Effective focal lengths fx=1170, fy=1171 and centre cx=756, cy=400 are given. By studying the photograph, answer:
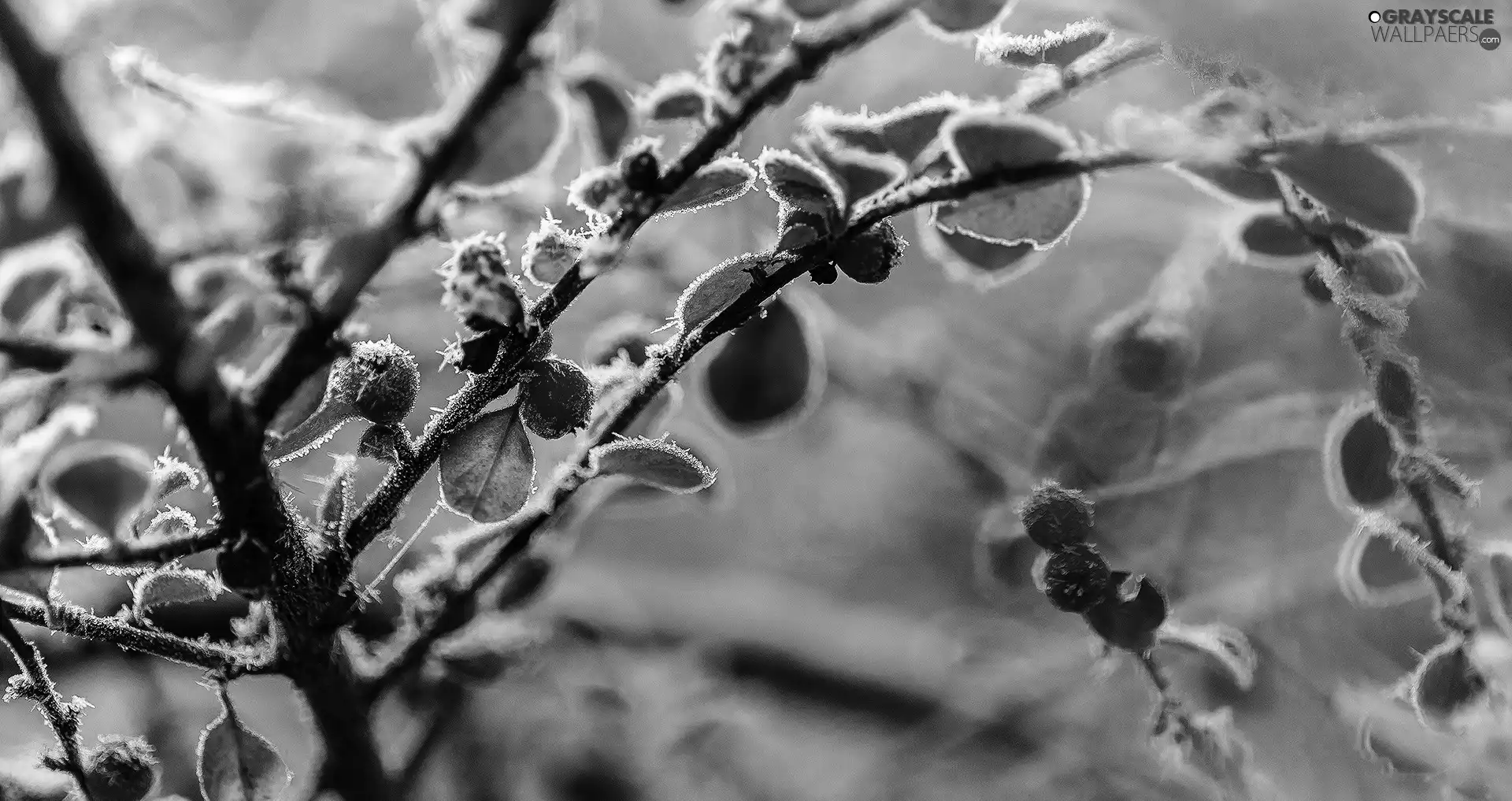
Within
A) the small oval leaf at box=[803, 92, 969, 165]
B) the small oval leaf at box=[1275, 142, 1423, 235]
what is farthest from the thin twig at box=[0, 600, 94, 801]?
the small oval leaf at box=[1275, 142, 1423, 235]

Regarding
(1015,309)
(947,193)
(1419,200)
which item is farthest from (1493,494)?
(1015,309)

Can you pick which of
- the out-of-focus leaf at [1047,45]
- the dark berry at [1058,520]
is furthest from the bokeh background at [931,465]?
the dark berry at [1058,520]

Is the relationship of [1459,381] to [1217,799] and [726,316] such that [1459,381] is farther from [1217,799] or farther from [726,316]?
[726,316]

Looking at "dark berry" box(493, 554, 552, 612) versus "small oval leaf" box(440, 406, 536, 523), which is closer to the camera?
"small oval leaf" box(440, 406, 536, 523)

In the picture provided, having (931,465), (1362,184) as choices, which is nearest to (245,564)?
(1362,184)

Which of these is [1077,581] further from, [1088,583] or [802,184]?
[802,184]

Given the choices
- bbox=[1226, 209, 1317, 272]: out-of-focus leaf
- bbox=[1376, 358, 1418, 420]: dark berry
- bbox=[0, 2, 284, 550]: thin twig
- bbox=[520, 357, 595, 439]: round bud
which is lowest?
bbox=[0, 2, 284, 550]: thin twig

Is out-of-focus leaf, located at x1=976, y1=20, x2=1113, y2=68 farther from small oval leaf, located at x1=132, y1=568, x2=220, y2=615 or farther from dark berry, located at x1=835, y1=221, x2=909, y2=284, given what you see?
small oval leaf, located at x1=132, y1=568, x2=220, y2=615
